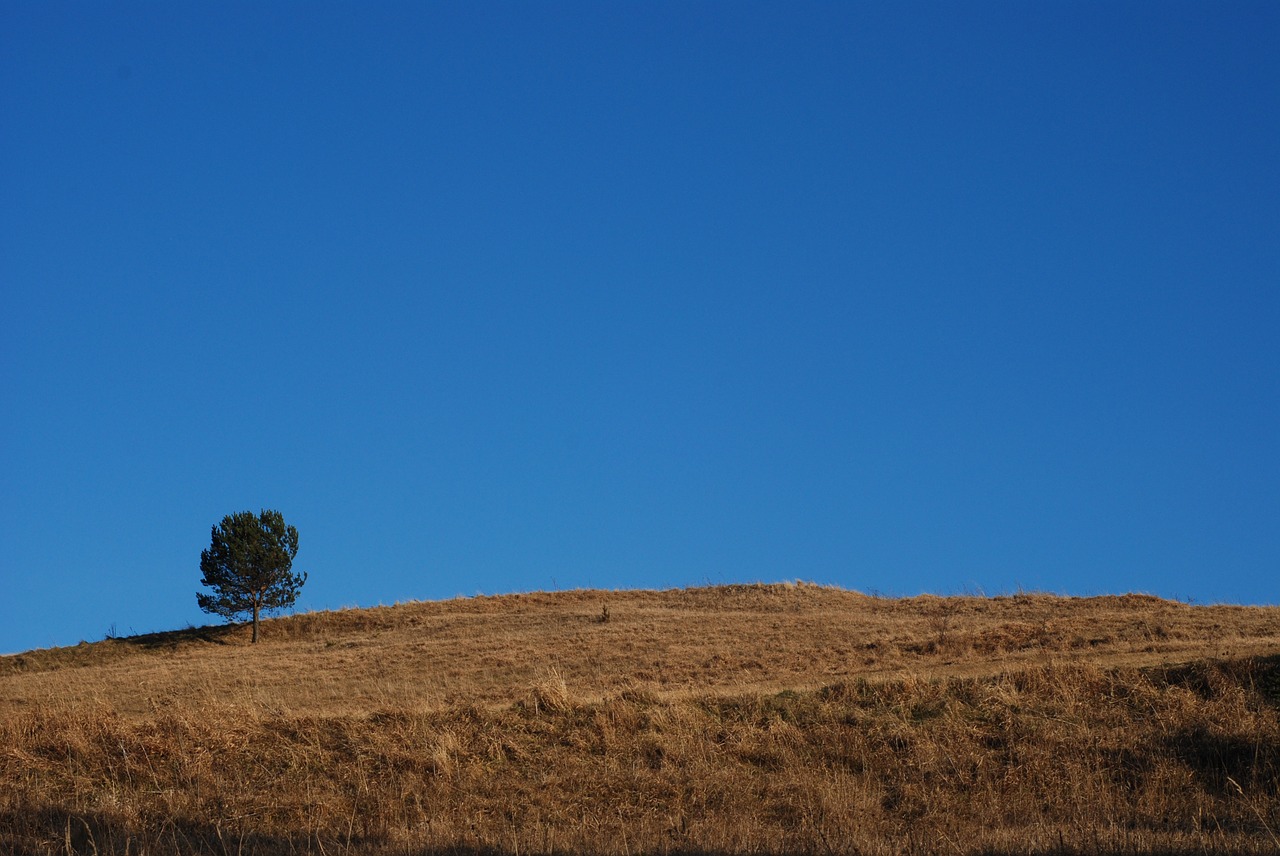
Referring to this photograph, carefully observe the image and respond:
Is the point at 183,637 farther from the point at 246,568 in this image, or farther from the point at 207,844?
the point at 207,844

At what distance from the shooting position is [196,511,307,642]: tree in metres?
46.9

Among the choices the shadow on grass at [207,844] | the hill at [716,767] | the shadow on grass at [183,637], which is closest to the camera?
the shadow on grass at [207,844]

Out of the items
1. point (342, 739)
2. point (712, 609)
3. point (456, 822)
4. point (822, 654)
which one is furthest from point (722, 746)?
point (712, 609)

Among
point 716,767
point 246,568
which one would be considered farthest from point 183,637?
point 716,767

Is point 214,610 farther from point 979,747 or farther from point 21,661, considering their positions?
point 979,747

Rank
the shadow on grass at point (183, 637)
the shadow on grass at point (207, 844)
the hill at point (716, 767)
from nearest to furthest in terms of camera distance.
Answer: the shadow on grass at point (207, 844) < the hill at point (716, 767) < the shadow on grass at point (183, 637)

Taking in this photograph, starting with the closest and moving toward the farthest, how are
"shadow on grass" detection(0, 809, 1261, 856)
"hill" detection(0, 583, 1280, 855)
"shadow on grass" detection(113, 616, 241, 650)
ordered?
"shadow on grass" detection(0, 809, 1261, 856), "hill" detection(0, 583, 1280, 855), "shadow on grass" detection(113, 616, 241, 650)

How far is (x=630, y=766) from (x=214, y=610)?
35.9 meters

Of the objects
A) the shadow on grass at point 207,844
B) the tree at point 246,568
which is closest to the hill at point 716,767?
the shadow on grass at point 207,844

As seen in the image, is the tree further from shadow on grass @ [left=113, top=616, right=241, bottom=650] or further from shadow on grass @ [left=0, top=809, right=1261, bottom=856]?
shadow on grass @ [left=0, top=809, right=1261, bottom=856]

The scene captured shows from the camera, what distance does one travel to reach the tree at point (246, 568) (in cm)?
4691

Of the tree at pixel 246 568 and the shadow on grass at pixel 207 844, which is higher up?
the tree at pixel 246 568

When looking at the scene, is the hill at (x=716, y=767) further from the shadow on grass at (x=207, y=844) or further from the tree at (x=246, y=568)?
the tree at (x=246, y=568)

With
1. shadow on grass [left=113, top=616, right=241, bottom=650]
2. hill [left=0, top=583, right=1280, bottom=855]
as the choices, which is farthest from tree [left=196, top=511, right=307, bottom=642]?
hill [left=0, top=583, right=1280, bottom=855]
